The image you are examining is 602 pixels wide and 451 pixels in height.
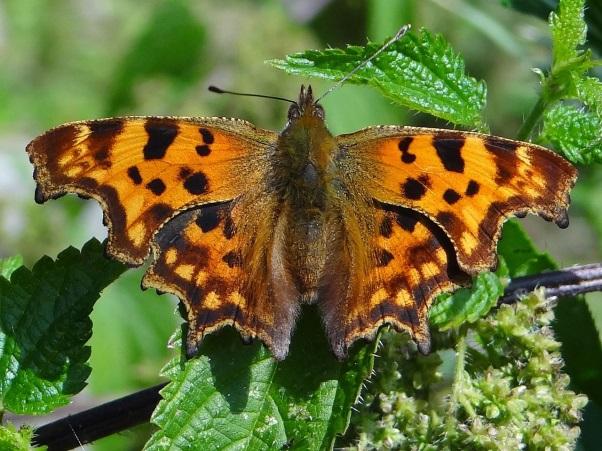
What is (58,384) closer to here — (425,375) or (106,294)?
(425,375)

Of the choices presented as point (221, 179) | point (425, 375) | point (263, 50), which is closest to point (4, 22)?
point (263, 50)

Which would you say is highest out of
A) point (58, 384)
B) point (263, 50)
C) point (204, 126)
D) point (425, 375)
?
point (263, 50)

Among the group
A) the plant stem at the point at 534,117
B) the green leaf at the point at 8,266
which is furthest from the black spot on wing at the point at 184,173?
the plant stem at the point at 534,117

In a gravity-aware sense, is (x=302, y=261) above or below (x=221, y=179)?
below

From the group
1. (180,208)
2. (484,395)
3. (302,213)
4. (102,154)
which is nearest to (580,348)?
(484,395)

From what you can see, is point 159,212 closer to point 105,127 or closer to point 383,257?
point 105,127

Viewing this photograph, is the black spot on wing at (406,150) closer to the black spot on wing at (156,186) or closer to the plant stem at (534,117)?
the plant stem at (534,117)
